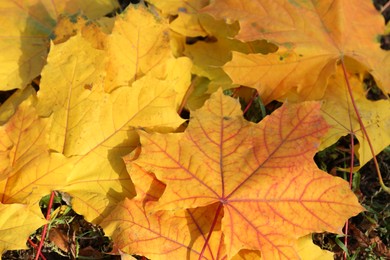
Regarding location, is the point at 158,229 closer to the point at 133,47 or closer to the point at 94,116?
the point at 94,116

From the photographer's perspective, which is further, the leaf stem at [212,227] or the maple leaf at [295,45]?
the maple leaf at [295,45]

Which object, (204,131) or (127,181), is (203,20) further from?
(127,181)

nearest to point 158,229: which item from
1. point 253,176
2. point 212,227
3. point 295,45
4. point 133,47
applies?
point 212,227

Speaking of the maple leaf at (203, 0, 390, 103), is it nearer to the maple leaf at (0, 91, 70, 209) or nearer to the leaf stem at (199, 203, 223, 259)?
the leaf stem at (199, 203, 223, 259)

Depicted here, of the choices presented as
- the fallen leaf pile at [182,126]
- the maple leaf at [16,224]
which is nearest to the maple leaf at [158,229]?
the fallen leaf pile at [182,126]

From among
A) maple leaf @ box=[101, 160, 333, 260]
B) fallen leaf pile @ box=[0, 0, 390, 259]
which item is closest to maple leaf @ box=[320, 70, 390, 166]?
fallen leaf pile @ box=[0, 0, 390, 259]

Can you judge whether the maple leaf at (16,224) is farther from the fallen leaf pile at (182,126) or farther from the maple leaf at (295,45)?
the maple leaf at (295,45)

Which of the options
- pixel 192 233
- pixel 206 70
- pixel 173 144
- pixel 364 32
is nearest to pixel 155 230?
pixel 192 233
